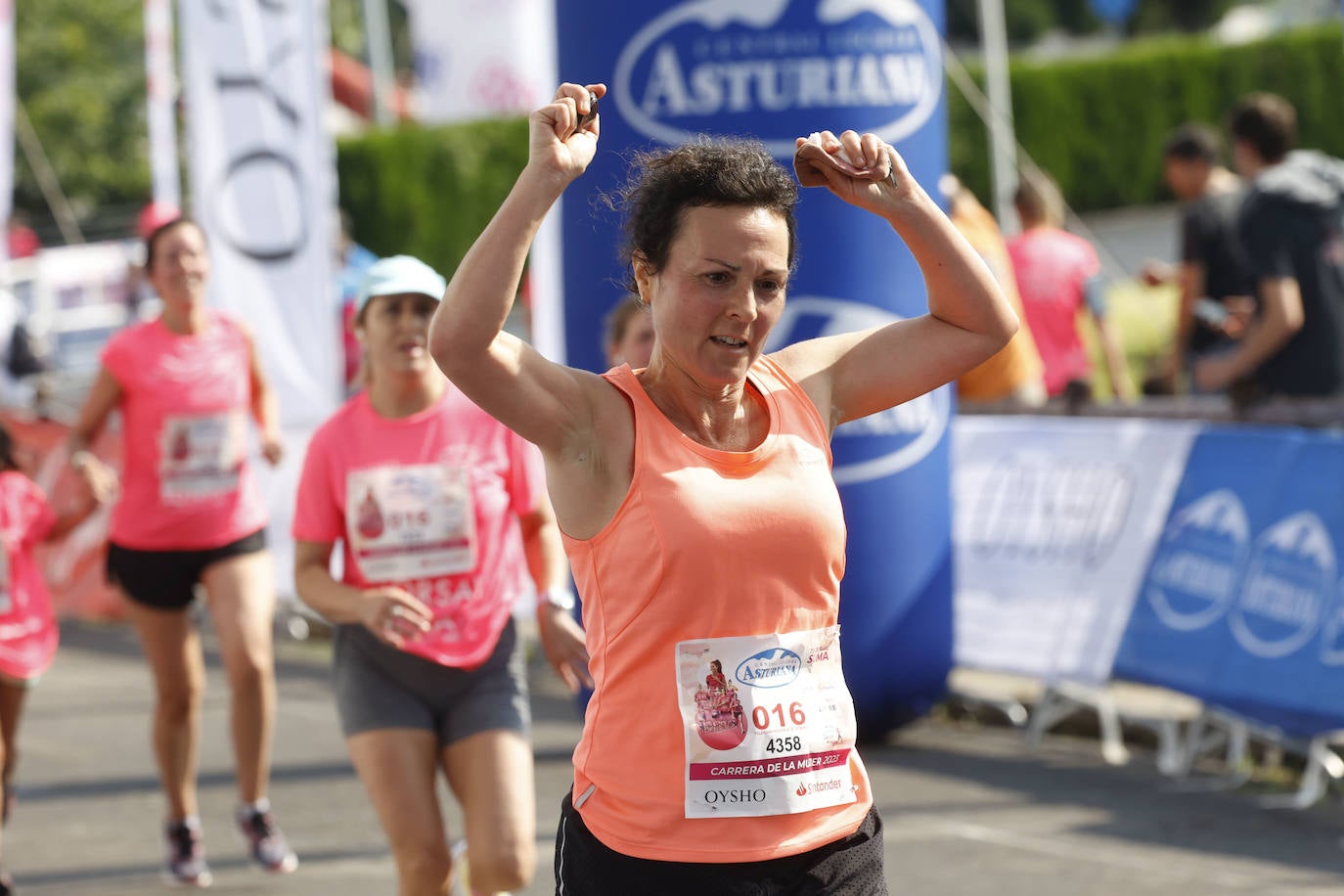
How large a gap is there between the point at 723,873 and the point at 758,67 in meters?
5.08

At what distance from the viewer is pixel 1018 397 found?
1044 cm

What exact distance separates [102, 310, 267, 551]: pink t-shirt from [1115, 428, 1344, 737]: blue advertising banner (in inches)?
142

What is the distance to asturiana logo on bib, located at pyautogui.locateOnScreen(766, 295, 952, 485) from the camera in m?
7.74

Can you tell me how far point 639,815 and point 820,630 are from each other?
40cm

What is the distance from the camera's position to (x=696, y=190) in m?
3.02

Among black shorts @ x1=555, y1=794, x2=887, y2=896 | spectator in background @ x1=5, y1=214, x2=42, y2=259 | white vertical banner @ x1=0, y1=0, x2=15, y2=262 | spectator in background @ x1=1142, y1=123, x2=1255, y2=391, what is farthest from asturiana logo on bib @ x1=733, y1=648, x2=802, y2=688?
spectator in background @ x1=5, y1=214, x2=42, y2=259

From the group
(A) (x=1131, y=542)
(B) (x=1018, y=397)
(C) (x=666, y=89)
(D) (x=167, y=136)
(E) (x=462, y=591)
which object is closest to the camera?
(E) (x=462, y=591)

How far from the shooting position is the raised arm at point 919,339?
3205 mm

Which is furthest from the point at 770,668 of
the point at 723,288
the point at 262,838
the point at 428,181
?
the point at 428,181

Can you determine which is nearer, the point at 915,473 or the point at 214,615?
the point at 214,615

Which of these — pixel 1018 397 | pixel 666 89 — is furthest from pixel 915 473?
pixel 1018 397

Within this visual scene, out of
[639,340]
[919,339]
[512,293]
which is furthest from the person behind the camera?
[639,340]

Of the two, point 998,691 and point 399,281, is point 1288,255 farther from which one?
point 399,281

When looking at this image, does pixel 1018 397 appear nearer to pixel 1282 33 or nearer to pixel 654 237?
pixel 654 237
